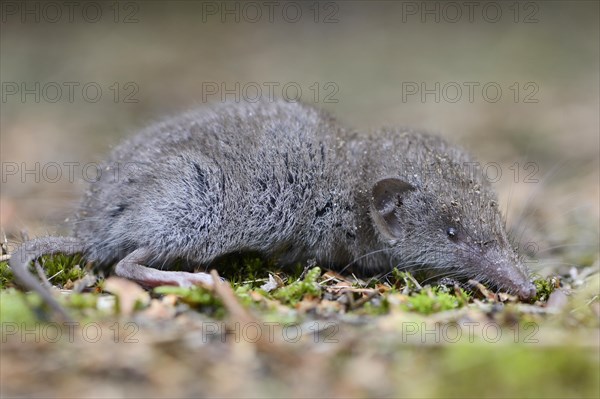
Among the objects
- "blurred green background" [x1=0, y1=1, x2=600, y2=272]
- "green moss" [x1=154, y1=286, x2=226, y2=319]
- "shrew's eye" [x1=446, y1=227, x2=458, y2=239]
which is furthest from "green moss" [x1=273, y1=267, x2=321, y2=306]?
"blurred green background" [x1=0, y1=1, x2=600, y2=272]

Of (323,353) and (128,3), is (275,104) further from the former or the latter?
(128,3)

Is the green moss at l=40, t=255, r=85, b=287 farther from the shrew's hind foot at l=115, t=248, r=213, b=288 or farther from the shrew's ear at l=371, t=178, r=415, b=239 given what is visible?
the shrew's ear at l=371, t=178, r=415, b=239

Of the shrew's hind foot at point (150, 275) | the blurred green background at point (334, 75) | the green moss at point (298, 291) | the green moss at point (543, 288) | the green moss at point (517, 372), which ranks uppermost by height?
the blurred green background at point (334, 75)

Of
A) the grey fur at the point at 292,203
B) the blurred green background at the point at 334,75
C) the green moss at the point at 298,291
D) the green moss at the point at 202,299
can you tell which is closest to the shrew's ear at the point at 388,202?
the grey fur at the point at 292,203

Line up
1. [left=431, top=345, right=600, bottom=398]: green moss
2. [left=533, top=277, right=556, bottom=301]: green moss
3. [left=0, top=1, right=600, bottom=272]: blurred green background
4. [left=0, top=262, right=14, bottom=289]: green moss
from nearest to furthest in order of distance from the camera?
[left=431, top=345, right=600, bottom=398]: green moss < [left=0, top=262, right=14, bottom=289]: green moss < [left=533, top=277, right=556, bottom=301]: green moss < [left=0, top=1, right=600, bottom=272]: blurred green background

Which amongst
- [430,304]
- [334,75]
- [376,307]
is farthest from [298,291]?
[334,75]

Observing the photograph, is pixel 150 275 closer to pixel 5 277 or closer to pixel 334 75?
pixel 5 277

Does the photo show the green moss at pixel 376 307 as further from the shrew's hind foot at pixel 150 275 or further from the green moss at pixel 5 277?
the green moss at pixel 5 277
